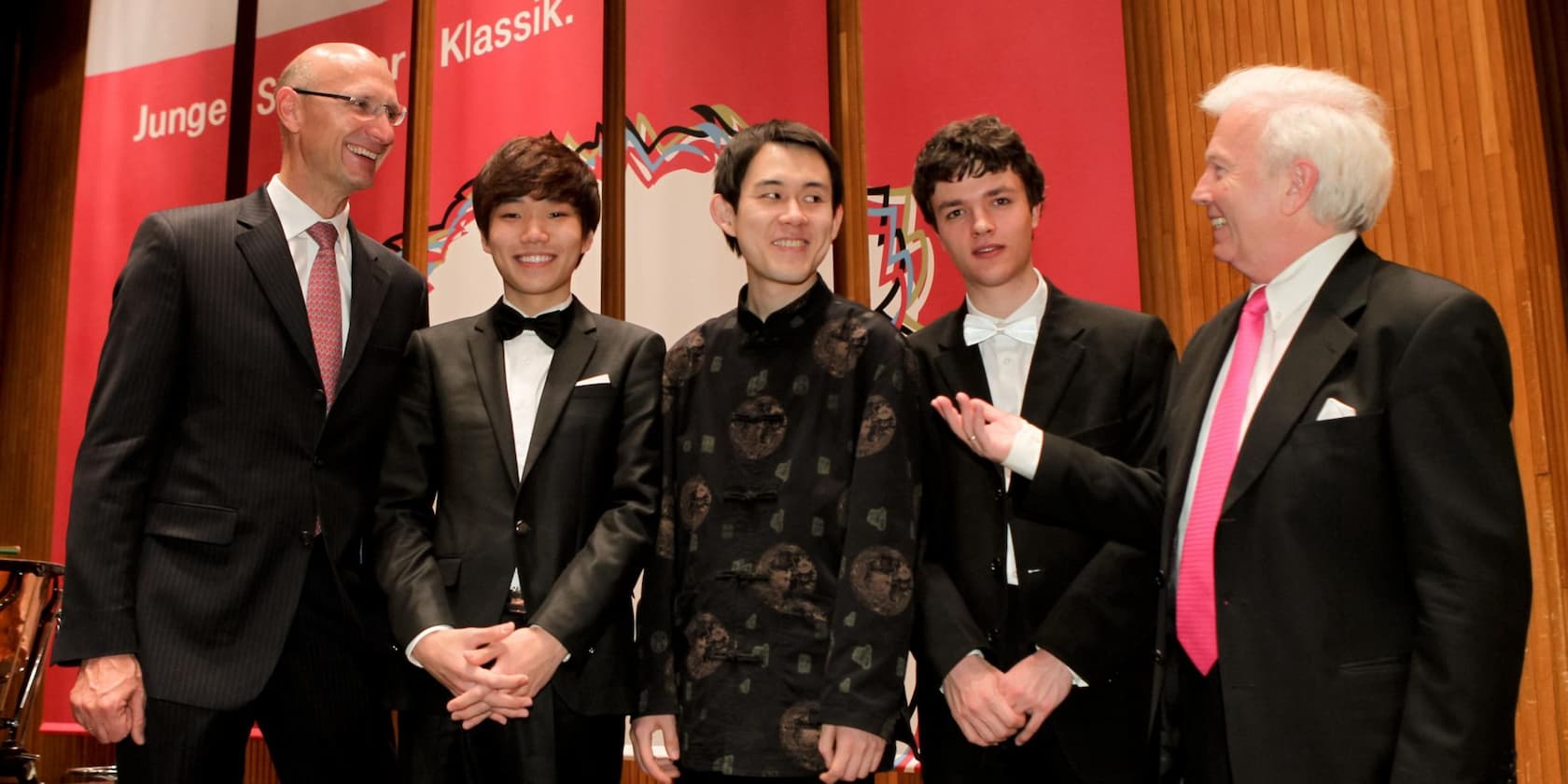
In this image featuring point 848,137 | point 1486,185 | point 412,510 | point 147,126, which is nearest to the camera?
point 412,510

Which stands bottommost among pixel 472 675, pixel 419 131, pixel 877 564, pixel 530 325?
pixel 472 675

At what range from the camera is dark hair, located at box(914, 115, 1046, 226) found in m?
2.05

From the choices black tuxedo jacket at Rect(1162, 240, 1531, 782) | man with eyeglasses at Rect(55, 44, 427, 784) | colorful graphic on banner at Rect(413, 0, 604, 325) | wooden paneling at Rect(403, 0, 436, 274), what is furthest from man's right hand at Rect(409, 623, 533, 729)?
wooden paneling at Rect(403, 0, 436, 274)

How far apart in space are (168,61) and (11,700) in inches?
122

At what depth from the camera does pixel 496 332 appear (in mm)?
2037

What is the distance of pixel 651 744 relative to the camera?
1782 mm

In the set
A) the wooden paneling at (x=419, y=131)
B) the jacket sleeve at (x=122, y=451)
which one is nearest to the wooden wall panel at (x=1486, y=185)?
the jacket sleeve at (x=122, y=451)

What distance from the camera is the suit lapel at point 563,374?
6.25 feet

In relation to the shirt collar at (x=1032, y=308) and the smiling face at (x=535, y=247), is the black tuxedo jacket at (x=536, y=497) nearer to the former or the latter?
the smiling face at (x=535, y=247)

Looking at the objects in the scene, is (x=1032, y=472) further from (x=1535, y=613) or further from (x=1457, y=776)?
(x=1535, y=613)

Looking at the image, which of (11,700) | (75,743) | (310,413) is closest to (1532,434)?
(310,413)

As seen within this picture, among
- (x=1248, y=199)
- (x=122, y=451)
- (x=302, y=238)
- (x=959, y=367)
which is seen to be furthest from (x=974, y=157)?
(x=122, y=451)

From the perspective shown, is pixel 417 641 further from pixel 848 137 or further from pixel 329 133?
pixel 848 137

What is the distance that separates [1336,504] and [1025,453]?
45 cm
